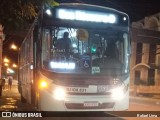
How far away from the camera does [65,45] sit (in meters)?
8.29

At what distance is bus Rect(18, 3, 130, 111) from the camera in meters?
8.35

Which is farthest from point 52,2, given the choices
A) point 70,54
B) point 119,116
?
point 119,116

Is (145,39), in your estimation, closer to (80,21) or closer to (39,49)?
(80,21)

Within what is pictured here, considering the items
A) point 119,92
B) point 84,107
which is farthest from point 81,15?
point 84,107

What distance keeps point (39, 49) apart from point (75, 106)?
1355mm

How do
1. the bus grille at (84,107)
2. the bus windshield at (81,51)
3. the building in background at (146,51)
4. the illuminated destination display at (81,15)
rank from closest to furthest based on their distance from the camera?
the bus windshield at (81,51), the bus grille at (84,107), the illuminated destination display at (81,15), the building in background at (146,51)

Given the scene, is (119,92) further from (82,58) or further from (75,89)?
(82,58)

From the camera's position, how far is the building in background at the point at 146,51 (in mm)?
9008

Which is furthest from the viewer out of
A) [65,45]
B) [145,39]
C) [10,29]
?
[10,29]

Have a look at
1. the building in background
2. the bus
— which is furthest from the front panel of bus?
the building in background

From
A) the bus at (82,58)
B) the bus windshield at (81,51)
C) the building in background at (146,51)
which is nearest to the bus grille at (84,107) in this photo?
the bus at (82,58)

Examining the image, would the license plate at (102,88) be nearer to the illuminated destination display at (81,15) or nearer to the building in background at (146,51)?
the building in background at (146,51)

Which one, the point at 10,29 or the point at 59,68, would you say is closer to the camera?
the point at 59,68

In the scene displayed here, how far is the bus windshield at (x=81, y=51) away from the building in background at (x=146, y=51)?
575mm
